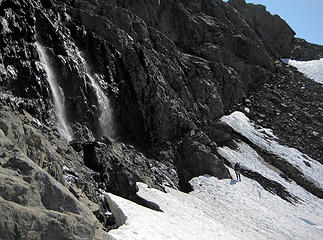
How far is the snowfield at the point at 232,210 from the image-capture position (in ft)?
45.3

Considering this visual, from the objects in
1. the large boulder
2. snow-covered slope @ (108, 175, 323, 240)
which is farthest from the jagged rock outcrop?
snow-covered slope @ (108, 175, 323, 240)

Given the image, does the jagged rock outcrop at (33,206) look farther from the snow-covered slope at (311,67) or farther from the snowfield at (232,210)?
the snow-covered slope at (311,67)

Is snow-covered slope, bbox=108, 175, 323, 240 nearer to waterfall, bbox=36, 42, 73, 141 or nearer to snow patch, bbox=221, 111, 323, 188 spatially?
snow patch, bbox=221, 111, 323, 188

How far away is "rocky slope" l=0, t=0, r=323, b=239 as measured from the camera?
8578 millimetres

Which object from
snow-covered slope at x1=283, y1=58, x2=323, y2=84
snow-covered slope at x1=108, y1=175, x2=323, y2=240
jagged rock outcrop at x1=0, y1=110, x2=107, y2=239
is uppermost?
snow-covered slope at x1=283, y1=58, x2=323, y2=84

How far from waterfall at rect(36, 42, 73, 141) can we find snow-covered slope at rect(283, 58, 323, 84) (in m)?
57.0

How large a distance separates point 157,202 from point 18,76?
12.3m

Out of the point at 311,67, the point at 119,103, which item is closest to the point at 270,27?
the point at 311,67

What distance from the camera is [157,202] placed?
1911 centimetres

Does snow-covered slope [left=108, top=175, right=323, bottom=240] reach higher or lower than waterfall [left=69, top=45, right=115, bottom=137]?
lower

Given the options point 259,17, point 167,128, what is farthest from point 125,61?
point 259,17

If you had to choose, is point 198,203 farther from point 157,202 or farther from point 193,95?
point 193,95

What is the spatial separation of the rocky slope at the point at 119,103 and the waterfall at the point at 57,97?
47 cm

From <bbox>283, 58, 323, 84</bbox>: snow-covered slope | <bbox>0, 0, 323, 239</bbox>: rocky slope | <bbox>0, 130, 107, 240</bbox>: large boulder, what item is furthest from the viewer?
<bbox>283, 58, 323, 84</bbox>: snow-covered slope
